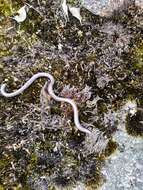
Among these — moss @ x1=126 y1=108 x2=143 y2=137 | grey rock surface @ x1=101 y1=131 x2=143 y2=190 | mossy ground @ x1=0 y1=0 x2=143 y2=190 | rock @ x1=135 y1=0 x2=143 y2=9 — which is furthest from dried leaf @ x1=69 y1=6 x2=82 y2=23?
grey rock surface @ x1=101 y1=131 x2=143 y2=190

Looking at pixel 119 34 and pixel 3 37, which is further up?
pixel 3 37

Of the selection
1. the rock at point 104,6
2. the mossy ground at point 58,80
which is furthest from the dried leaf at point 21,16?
the rock at point 104,6

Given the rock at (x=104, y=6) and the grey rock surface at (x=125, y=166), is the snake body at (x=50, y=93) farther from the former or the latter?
the rock at (x=104, y=6)

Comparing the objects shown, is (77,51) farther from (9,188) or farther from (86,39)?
(9,188)

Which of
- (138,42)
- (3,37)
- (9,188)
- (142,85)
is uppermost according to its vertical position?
(3,37)

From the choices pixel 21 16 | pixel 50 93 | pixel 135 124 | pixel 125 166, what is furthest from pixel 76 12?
pixel 125 166

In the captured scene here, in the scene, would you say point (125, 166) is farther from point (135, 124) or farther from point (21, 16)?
point (21, 16)

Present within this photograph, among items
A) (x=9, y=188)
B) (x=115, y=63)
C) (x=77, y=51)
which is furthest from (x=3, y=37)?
(x=9, y=188)
